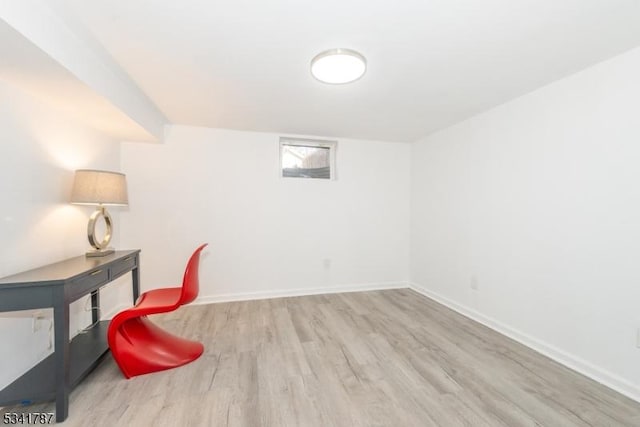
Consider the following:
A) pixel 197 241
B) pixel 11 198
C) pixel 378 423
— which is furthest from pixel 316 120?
pixel 378 423

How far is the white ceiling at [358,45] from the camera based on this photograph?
133 centimetres

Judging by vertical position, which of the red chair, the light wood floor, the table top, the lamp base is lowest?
the light wood floor

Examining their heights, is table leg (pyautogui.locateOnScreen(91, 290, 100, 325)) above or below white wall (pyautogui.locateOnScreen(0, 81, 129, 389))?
below

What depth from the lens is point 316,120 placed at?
2957mm

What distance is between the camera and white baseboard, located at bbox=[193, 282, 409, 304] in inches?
125

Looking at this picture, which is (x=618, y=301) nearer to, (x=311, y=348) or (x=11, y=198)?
(x=311, y=348)

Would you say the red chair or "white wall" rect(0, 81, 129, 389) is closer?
"white wall" rect(0, 81, 129, 389)

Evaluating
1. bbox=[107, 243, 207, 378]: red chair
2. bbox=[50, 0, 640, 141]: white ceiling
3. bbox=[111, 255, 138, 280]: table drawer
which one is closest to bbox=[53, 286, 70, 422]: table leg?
bbox=[107, 243, 207, 378]: red chair

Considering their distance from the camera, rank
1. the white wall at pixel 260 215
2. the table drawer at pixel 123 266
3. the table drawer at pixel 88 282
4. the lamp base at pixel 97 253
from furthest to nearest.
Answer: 1. the white wall at pixel 260 215
2. the lamp base at pixel 97 253
3. the table drawer at pixel 123 266
4. the table drawer at pixel 88 282

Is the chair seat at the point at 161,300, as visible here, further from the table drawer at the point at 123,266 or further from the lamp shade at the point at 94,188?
the lamp shade at the point at 94,188

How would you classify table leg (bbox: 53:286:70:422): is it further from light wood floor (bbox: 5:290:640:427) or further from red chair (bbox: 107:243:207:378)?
red chair (bbox: 107:243:207:378)

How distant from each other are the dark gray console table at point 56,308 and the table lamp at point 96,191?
31 centimetres

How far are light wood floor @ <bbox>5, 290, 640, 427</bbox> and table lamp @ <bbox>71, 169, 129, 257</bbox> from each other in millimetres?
946

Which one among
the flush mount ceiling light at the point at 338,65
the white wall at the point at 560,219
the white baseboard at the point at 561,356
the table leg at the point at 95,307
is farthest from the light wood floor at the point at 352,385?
the flush mount ceiling light at the point at 338,65
